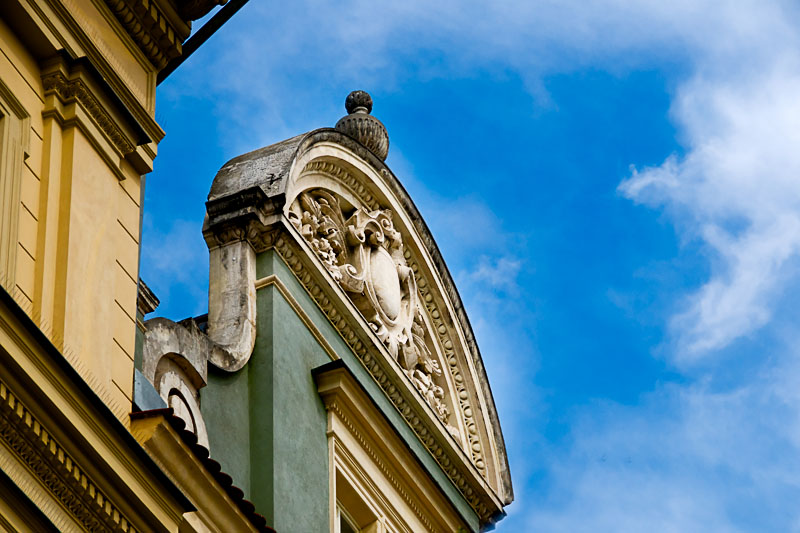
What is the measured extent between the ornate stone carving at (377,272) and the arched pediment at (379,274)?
1cm

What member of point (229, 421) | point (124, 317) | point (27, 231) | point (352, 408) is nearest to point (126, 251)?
point (124, 317)

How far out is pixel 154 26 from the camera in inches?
523

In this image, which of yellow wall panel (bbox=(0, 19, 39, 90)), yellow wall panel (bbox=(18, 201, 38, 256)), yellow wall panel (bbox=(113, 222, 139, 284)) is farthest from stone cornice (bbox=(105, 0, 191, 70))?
yellow wall panel (bbox=(18, 201, 38, 256))

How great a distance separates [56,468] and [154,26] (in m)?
3.92

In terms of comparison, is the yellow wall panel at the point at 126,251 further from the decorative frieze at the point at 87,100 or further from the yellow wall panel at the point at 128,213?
the decorative frieze at the point at 87,100

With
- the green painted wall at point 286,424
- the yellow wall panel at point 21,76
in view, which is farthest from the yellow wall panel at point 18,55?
the green painted wall at point 286,424

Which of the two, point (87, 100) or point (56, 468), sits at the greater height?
point (87, 100)

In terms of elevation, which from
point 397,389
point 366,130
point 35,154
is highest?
point 366,130

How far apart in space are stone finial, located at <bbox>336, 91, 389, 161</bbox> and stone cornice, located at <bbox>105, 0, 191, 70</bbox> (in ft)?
14.3

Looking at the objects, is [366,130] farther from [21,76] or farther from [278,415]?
[21,76]

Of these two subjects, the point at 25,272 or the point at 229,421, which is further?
the point at 229,421

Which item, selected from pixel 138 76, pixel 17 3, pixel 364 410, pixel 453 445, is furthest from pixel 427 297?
pixel 17 3

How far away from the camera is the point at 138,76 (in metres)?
13.1

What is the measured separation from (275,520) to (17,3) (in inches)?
165
